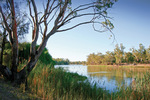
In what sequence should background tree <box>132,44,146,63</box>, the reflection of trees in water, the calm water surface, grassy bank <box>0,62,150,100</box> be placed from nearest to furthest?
grassy bank <box>0,62,150,100</box> < the calm water surface < the reflection of trees in water < background tree <box>132,44,146,63</box>

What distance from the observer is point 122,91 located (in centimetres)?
385

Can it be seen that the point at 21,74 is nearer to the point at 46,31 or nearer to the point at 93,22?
the point at 46,31

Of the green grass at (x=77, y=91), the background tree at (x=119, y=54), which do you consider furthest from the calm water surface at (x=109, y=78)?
the background tree at (x=119, y=54)

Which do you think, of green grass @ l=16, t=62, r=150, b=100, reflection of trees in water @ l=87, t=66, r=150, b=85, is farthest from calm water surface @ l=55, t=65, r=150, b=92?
green grass @ l=16, t=62, r=150, b=100

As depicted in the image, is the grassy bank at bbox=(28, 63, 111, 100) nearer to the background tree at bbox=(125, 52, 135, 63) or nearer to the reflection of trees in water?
the reflection of trees in water

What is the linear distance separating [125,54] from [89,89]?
44.6 meters

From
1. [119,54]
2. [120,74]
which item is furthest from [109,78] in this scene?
[119,54]

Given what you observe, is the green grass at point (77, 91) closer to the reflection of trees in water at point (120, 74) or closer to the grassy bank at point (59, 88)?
the grassy bank at point (59, 88)

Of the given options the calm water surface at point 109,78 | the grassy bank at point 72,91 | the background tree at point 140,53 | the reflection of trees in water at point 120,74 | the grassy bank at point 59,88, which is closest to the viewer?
the grassy bank at point 72,91

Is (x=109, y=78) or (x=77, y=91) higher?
(x=77, y=91)

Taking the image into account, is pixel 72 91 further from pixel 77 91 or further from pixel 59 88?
pixel 59 88

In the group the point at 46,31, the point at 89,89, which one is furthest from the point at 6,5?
the point at 89,89

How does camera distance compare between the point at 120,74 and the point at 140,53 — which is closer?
the point at 120,74

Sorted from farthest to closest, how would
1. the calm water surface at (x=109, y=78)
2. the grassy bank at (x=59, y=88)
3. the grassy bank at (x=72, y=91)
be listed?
the calm water surface at (x=109, y=78)
the grassy bank at (x=59, y=88)
the grassy bank at (x=72, y=91)
